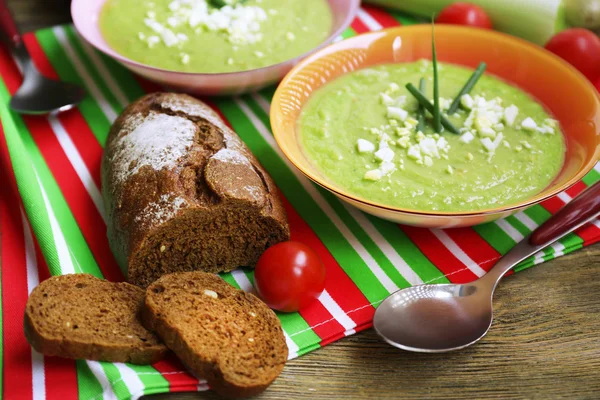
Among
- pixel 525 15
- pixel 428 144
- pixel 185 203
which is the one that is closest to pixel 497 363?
pixel 428 144

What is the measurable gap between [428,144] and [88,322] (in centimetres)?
176

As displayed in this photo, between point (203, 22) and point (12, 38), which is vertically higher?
point (203, 22)

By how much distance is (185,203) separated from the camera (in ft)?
9.18

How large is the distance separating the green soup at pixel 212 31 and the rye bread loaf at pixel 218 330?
161cm

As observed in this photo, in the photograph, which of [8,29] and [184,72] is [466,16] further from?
[8,29]

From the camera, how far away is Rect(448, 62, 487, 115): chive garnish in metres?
3.41

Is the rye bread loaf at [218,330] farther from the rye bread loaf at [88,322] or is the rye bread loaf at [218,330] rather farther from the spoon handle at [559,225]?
the spoon handle at [559,225]

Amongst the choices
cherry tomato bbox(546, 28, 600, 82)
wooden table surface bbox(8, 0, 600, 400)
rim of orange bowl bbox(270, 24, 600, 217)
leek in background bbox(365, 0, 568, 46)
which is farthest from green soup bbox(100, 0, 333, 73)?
wooden table surface bbox(8, 0, 600, 400)

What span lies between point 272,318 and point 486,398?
88cm

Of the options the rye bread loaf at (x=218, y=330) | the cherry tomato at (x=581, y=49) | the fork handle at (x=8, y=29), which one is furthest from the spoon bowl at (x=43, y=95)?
the cherry tomato at (x=581, y=49)

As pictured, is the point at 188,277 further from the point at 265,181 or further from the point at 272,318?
the point at 265,181

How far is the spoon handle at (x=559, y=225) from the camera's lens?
117 inches

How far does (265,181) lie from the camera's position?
3096mm

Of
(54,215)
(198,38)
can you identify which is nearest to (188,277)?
(54,215)
